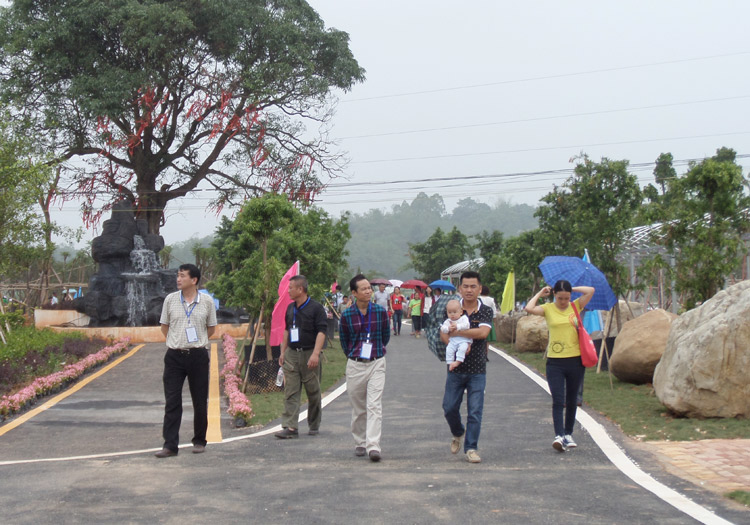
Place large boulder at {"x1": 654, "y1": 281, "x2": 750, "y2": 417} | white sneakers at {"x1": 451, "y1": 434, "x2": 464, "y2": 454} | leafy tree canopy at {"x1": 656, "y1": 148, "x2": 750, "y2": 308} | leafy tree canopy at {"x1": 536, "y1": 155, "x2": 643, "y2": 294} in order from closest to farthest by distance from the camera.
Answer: white sneakers at {"x1": 451, "y1": 434, "x2": 464, "y2": 454}
large boulder at {"x1": 654, "y1": 281, "x2": 750, "y2": 417}
leafy tree canopy at {"x1": 656, "y1": 148, "x2": 750, "y2": 308}
leafy tree canopy at {"x1": 536, "y1": 155, "x2": 643, "y2": 294}

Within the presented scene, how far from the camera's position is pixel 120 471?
7090 millimetres

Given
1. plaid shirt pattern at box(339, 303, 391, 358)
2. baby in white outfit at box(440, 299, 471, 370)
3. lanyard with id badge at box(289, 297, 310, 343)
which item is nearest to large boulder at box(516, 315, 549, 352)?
lanyard with id badge at box(289, 297, 310, 343)

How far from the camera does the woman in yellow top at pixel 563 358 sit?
26.6ft

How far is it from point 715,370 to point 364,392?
4.10 metres

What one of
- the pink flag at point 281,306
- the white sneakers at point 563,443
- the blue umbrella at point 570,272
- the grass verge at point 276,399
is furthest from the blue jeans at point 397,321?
the white sneakers at point 563,443

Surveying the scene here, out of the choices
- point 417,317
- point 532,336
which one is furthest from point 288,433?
point 417,317

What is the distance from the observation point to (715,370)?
30.6ft

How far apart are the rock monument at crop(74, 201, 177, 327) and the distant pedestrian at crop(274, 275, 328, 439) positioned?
64.2ft

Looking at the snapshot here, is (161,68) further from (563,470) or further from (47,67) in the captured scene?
(563,470)

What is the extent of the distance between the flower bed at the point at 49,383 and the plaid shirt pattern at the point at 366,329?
5461 mm

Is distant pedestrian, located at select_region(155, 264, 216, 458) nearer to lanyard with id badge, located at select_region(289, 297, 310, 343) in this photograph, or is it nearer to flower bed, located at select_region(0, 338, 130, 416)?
lanyard with id badge, located at select_region(289, 297, 310, 343)

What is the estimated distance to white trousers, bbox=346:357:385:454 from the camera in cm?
789

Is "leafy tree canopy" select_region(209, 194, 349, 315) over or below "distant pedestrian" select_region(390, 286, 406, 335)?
over

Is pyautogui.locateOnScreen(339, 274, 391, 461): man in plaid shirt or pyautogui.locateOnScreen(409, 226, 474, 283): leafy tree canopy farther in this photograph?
pyautogui.locateOnScreen(409, 226, 474, 283): leafy tree canopy
